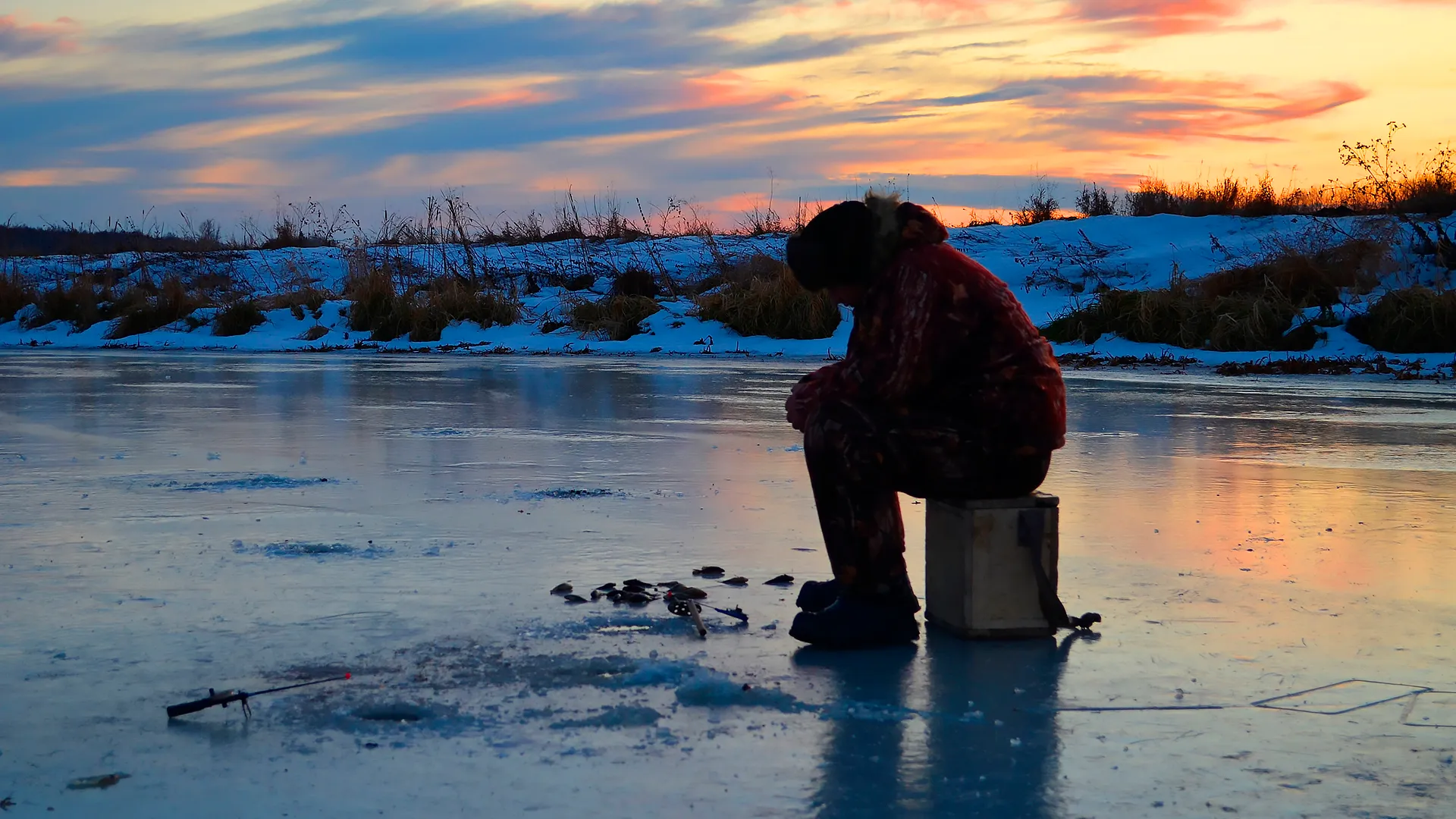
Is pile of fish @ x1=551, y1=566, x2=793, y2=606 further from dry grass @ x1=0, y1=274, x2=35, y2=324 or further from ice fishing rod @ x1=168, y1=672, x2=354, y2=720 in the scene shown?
dry grass @ x1=0, y1=274, x2=35, y2=324

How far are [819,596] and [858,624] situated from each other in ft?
0.87

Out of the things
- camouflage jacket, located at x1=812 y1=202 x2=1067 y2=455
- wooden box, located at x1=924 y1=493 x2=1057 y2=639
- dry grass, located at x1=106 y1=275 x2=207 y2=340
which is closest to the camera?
camouflage jacket, located at x1=812 y1=202 x2=1067 y2=455

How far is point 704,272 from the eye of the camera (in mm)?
25188

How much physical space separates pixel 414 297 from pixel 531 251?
20.9ft

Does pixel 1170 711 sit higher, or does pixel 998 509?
pixel 998 509

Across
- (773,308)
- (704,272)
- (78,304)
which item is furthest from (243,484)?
(78,304)

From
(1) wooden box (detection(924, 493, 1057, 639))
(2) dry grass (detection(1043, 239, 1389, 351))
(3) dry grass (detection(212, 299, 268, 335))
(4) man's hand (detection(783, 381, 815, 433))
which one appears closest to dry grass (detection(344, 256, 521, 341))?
(3) dry grass (detection(212, 299, 268, 335))

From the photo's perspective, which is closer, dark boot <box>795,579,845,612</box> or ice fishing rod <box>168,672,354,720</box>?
ice fishing rod <box>168,672,354,720</box>

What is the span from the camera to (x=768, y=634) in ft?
11.4

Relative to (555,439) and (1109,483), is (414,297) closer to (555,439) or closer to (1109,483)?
(555,439)

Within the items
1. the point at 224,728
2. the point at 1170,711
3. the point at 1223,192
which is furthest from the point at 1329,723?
the point at 1223,192

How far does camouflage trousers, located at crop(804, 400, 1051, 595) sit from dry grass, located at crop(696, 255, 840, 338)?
14897 millimetres

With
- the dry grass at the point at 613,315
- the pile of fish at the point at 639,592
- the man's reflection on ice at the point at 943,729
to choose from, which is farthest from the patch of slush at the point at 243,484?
the dry grass at the point at 613,315

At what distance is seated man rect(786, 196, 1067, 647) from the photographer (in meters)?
3.34
